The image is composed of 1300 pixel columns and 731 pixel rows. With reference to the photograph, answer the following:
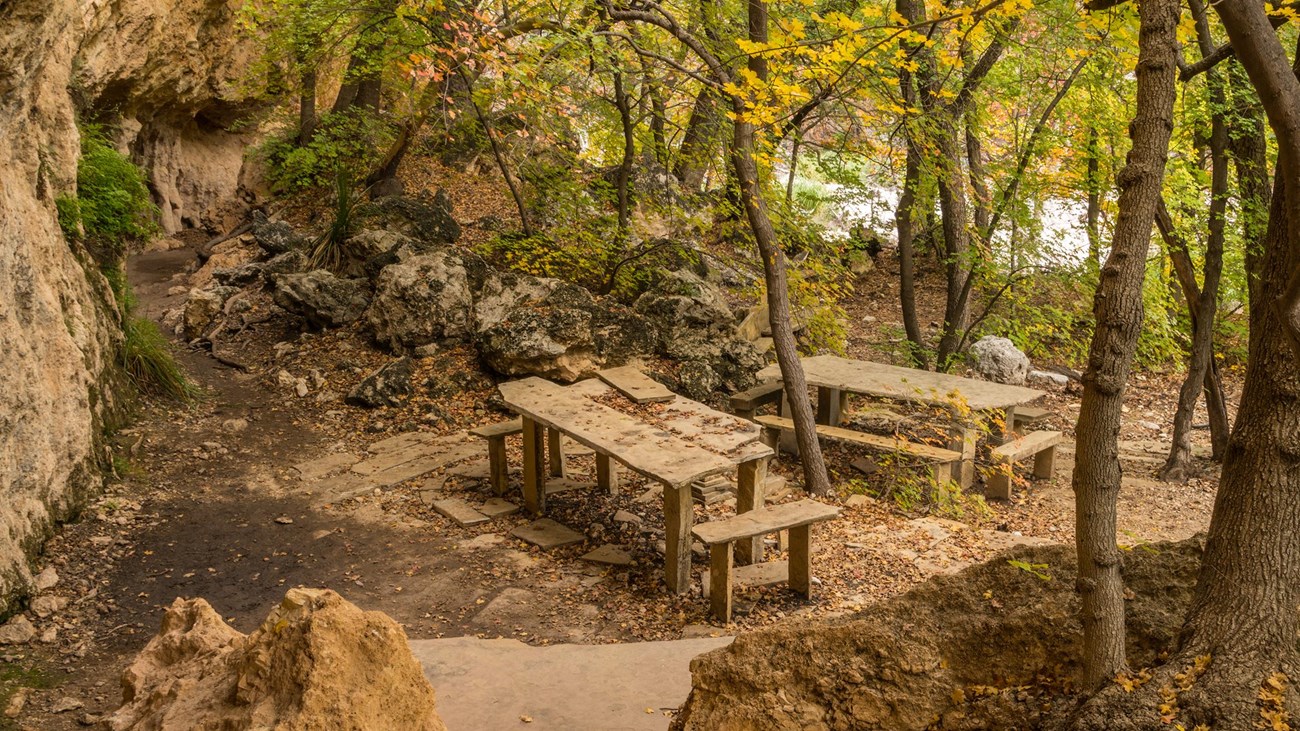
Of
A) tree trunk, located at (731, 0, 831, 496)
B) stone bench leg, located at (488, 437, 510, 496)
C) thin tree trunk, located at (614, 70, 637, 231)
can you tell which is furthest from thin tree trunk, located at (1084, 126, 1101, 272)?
stone bench leg, located at (488, 437, 510, 496)

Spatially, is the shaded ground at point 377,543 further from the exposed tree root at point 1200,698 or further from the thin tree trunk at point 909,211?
the exposed tree root at point 1200,698

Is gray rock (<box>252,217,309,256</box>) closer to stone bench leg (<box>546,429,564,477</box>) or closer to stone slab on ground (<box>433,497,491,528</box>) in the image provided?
stone bench leg (<box>546,429,564,477</box>)

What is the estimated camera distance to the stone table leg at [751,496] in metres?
6.38

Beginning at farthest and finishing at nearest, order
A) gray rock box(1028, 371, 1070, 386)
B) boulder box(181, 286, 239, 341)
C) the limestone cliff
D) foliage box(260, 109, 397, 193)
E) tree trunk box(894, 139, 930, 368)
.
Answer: foliage box(260, 109, 397, 193), gray rock box(1028, 371, 1070, 386), boulder box(181, 286, 239, 341), tree trunk box(894, 139, 930, 368), the limestone cliff

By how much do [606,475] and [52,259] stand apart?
13.7 ft

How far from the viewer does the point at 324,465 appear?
788 centimetres

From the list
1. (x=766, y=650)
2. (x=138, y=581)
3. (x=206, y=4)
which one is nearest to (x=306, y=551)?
(x=138, y=581)

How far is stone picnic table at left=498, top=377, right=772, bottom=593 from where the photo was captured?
19.4ft

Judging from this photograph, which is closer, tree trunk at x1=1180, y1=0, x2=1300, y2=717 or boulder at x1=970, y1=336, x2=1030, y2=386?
tree trunk at x1=1180, y1=0, x2=1300, y2=717

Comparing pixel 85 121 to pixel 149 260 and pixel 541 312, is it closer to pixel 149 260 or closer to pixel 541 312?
pixel 541 312

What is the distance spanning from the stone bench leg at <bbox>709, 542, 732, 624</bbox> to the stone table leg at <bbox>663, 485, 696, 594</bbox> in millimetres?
336

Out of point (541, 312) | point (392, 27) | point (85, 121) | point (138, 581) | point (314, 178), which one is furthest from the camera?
point (314, 178)

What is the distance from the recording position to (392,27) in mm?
9945

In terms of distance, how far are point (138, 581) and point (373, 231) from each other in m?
5.84
